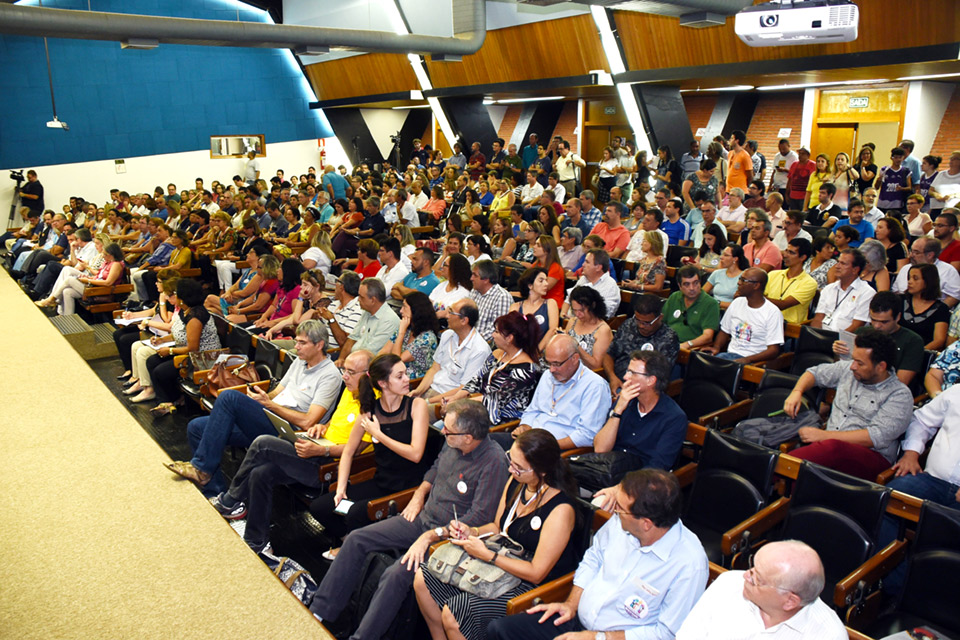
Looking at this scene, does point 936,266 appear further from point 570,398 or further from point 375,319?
point 375,319

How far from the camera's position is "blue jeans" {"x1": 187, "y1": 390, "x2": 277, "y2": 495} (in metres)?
3.83

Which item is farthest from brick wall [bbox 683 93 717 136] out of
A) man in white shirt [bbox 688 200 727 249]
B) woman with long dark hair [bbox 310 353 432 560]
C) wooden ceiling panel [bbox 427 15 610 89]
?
woman with long dark hair [bbox 310 353 432 560]

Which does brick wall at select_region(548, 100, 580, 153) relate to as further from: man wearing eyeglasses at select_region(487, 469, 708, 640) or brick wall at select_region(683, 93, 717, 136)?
man wearing eyeglasses at select_region(487, 469, 708, 640)

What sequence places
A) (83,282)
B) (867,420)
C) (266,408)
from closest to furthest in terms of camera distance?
(867,420)
(266,408)
(83,282)

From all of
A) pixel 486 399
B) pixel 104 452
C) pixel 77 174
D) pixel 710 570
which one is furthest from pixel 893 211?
pixel 77 174

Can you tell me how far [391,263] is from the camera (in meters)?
6.34

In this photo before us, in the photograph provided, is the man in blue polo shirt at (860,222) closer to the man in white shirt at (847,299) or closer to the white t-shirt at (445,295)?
the man in white shirt at (847,299)

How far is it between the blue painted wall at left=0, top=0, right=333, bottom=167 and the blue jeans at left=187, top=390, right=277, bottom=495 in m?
15.0

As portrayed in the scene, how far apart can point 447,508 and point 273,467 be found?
3.41ft

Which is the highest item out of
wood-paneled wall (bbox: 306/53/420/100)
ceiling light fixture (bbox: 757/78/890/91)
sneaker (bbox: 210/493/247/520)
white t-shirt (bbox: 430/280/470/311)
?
wood-paneled wall (bbox: 306/53/420/100)

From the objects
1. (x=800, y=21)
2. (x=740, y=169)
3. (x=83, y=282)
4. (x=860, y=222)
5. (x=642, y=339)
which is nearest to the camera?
(x=642, y=339)

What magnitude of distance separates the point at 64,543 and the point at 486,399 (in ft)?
7.72

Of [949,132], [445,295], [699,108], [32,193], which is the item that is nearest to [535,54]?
[699,108]

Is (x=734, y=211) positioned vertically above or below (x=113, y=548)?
below
